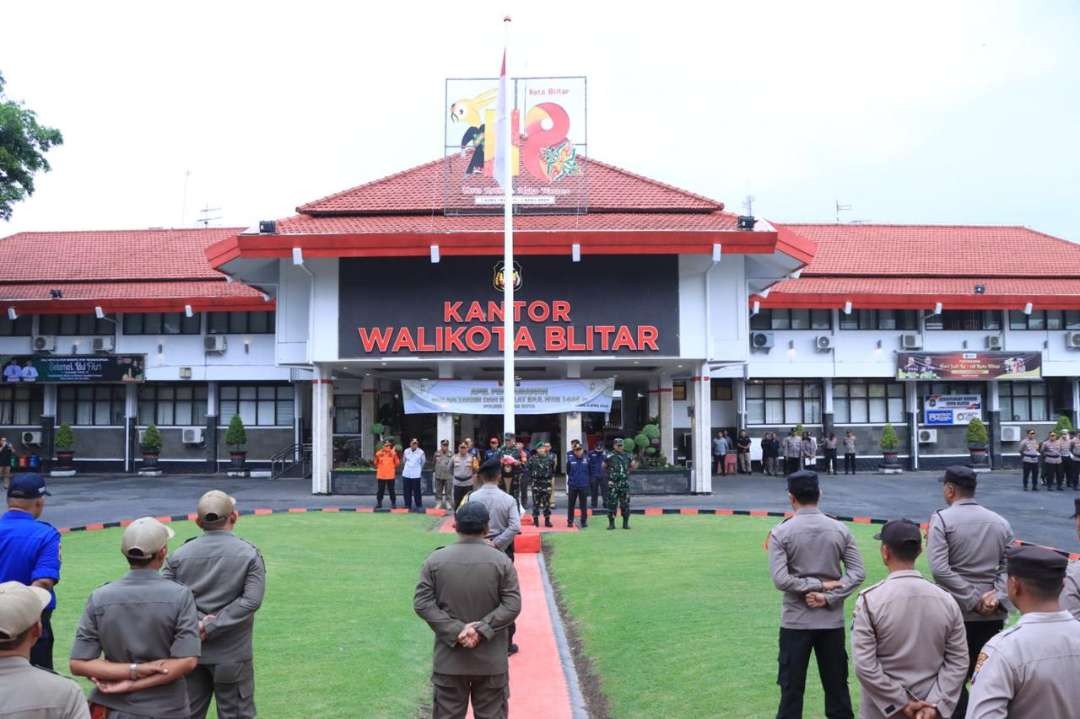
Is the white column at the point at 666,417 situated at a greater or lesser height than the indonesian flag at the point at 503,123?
lesser

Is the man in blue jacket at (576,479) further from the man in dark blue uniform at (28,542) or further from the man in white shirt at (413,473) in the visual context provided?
the man in dark blue uniform at (28,542)

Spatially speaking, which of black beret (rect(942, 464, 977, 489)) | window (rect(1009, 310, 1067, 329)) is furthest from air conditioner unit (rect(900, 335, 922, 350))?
black beret (rect(942, 464, 977, 489))

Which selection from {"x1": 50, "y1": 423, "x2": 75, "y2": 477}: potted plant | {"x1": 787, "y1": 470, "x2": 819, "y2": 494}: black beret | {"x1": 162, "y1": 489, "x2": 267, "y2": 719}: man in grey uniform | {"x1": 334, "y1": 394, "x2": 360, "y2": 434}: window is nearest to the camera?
{"x1": 162, "y1": 489, "x2": 267, "y2": 719}: man in grey uniform

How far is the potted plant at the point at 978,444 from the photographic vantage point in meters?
32.1

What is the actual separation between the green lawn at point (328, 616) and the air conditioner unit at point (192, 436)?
17265 millimetres

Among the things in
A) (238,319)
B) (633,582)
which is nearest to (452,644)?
(633,582)

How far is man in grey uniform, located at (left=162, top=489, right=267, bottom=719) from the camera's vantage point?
5.43m

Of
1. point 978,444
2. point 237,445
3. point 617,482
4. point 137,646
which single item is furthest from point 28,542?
point 978,444

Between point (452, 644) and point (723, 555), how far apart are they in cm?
904

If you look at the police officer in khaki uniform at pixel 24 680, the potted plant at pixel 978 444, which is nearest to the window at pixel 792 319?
the potted plant at pixel 978 444

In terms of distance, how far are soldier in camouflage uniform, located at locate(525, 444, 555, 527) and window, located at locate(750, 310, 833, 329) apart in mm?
17189

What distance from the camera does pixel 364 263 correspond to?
2452 cm

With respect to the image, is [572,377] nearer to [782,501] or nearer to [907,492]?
[782,501]

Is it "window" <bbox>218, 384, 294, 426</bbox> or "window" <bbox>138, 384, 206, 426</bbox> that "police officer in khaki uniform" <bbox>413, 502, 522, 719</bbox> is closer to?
"window" <bbox>218, 384, 294, 426</bbox>
